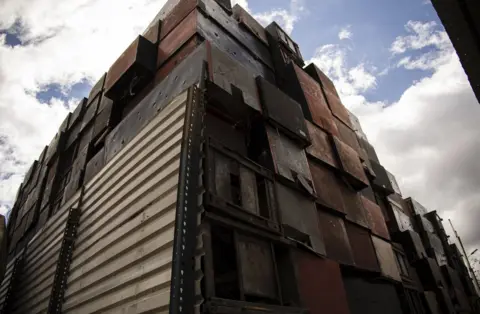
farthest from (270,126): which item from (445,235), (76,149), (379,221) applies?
(445,235)

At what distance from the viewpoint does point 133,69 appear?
295 inches

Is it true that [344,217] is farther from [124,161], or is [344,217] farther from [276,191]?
[124,161]

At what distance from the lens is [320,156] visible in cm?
736

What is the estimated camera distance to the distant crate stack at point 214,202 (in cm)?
381

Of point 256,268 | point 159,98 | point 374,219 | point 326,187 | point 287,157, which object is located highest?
point 159,98

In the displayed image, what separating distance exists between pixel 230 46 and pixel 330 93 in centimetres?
410

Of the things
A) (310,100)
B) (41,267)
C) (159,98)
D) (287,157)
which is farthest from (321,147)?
(41,267)

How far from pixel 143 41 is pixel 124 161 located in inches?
151

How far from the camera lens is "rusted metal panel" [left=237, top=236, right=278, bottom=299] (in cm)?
388

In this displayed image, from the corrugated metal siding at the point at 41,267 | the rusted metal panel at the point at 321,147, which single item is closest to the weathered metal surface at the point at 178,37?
the rusted metal panel at the point at 321,147

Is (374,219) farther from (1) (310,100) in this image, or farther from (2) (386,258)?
(1) (310,100)

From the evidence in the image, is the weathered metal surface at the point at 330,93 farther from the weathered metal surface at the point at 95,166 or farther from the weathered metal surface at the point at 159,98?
the weathered metal surface at the point at 95,166

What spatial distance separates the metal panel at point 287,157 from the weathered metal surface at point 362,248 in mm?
1914

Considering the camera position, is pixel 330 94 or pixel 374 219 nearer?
pixel 374 219
